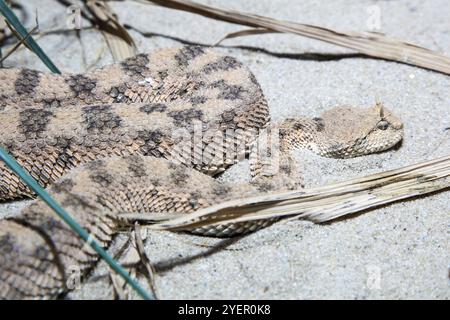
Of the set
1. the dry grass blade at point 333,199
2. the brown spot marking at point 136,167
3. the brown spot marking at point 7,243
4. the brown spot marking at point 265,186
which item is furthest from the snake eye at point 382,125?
the brown spot marking at point 7,243

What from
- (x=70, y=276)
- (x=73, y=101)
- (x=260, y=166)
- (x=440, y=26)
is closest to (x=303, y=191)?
(x=260, y=166)

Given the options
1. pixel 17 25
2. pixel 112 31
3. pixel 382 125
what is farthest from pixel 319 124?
pixel 17 25

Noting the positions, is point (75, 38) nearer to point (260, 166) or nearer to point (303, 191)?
point (260, 166)

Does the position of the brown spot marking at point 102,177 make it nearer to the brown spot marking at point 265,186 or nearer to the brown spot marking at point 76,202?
the brown spot marking at point 76,202

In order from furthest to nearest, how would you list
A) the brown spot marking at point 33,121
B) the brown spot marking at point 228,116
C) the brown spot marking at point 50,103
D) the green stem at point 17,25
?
the brown spot marking at point 50,103 → the green stem at point 17,25 → the brown spot marking at point 228,116 → the brown spot marking at point 33,121

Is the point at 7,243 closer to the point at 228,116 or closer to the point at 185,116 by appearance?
the point at 185,116

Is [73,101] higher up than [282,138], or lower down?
higher up

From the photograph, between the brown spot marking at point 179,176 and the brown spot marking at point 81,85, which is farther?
the brown spot marking at point 81,85
